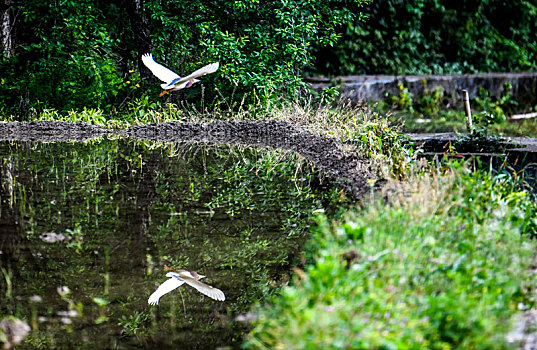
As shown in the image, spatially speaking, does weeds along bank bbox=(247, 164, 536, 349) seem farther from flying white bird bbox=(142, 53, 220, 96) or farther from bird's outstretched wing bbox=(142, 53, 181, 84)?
bird's outstretched wing bbox=(142, 53, 181, 84)

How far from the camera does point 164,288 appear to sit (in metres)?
4.00

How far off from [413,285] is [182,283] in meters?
1.47

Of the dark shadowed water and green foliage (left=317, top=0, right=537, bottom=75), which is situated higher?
green foliage (left=317, top=0, right=537, bottom=75)

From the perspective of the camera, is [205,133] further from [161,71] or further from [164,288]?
[164,288]

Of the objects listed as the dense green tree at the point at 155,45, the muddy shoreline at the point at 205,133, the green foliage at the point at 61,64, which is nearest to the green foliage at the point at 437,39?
the dense green tree at the point at 155,45

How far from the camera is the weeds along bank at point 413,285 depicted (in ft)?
9.28

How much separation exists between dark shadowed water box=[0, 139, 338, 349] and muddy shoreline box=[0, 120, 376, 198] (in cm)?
80

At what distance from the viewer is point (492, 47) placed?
17062 millimetres

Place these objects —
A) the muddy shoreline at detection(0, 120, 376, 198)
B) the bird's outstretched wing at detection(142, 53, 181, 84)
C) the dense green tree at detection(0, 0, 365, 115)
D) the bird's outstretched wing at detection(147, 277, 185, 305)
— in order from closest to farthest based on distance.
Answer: the bird's outstretched wing at detection(147, 277, 185, 305), the muddy shoreline at detection(0, 120, 376, 198), the bird's outstretched wing at detection(142, 53, 181, 84), the dense green tree at detection(0, 0, 365, 115)

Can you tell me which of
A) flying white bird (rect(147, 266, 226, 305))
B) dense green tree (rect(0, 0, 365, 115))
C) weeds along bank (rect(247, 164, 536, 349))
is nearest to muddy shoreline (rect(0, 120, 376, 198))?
dense green tree (rect(0, 0, 365, 115))

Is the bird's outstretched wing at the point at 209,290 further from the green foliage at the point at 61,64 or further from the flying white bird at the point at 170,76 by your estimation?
the green foliage at the point at 61,64

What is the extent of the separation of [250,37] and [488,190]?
23.1 ft

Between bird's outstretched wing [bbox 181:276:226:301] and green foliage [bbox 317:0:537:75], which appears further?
green foliage [bbox 317:0:537:75]

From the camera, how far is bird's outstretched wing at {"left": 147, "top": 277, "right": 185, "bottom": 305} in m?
3.93
